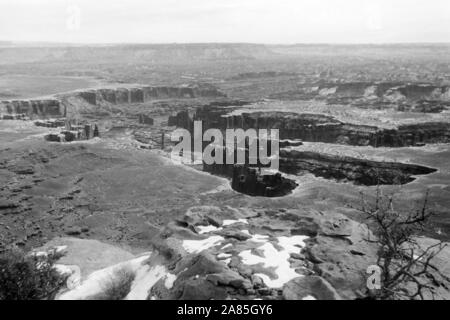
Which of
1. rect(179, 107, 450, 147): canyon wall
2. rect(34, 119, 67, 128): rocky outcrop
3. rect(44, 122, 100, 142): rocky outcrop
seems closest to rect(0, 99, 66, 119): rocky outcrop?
rect(34, 119, 67, 128): rocky outcrop

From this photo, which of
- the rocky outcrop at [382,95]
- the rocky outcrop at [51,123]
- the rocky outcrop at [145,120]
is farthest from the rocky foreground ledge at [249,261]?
the rocky outcrop at [382,95]

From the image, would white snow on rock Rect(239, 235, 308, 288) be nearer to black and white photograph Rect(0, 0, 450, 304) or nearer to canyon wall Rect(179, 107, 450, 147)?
black and white photograph Rect(0, 0, 450, 304)

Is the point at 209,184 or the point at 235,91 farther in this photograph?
the point at 235,91

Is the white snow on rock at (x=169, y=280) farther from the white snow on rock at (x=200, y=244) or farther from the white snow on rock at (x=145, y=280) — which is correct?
the white snow on rock at (x=200, y=244)

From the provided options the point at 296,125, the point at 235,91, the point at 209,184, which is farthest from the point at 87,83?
the point at 209,184

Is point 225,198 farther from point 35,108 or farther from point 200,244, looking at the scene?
point 35,108
